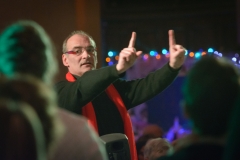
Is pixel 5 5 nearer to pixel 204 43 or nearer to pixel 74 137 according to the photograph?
pixel 204 43

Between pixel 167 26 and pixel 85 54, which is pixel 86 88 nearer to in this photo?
pixel 85 54

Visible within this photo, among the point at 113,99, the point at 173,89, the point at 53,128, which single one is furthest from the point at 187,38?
the point at 53,128

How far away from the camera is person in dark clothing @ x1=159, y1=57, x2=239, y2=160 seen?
1.05 m

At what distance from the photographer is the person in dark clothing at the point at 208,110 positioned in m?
1.05

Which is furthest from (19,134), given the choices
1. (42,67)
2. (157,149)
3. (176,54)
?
(157,149)

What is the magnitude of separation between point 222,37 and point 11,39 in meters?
3.60

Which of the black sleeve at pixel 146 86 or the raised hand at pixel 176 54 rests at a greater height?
the raised hand at pixel 176 54

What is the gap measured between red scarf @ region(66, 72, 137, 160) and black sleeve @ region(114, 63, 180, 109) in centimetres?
6

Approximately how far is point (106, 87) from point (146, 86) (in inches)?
15.5

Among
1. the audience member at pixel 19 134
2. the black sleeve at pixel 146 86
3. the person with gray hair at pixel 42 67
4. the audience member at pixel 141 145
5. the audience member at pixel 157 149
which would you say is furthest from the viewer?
the audience member at pixel 141 145

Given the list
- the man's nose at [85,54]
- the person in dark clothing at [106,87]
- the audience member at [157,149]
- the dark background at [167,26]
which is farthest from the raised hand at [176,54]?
the dark background at [167,26]

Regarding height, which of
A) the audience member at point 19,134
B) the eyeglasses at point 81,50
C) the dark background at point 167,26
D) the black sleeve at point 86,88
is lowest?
the audience member at point 19,134

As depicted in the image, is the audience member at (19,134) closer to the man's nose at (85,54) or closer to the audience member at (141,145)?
the man's nose at (85,54)

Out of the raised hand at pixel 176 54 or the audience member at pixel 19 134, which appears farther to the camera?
the raised hand at pixel 176 54
